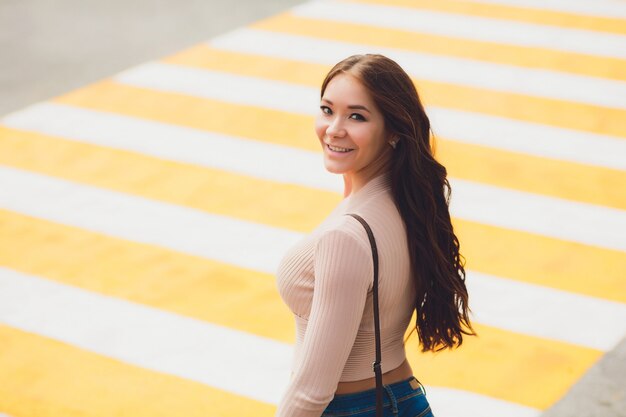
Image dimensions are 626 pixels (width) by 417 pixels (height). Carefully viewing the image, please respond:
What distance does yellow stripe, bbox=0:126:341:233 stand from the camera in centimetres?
696

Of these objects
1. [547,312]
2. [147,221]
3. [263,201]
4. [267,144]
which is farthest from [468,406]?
[267,144]

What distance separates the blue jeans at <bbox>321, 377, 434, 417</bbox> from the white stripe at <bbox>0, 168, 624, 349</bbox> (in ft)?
8.97

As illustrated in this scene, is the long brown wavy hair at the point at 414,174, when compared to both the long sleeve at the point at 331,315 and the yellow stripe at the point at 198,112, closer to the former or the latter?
the long sleeve at the point at 331,315

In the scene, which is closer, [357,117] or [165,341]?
[357,117]

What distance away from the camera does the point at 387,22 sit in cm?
1038

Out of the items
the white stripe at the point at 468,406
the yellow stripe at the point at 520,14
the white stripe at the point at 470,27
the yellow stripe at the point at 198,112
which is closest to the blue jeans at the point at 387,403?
the white stripe at the point at 468,406

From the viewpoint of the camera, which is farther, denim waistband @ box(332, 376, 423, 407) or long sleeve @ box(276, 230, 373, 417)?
denim waistband @ box(332, 376, 423, 407)

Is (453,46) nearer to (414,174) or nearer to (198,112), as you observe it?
(198,112)

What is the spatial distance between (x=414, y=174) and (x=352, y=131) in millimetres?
219

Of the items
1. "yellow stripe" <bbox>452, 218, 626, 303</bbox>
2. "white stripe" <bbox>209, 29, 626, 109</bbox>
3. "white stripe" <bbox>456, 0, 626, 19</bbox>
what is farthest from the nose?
"white stripe" <bbox>456, 0, 626, 19</bbox>

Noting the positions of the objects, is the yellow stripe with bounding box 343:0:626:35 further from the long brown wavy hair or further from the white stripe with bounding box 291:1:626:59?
the long brown wavy hair

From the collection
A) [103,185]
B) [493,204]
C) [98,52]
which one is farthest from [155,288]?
[98,52]

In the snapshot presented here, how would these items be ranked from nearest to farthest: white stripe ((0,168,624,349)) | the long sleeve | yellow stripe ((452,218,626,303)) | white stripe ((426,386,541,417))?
the long sleeve < white stripe ((426,386,541,417)) < white stripe ((0,168,624,349)) < yellow stripe ((452,218,626,303))

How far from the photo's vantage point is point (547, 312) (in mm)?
5695
